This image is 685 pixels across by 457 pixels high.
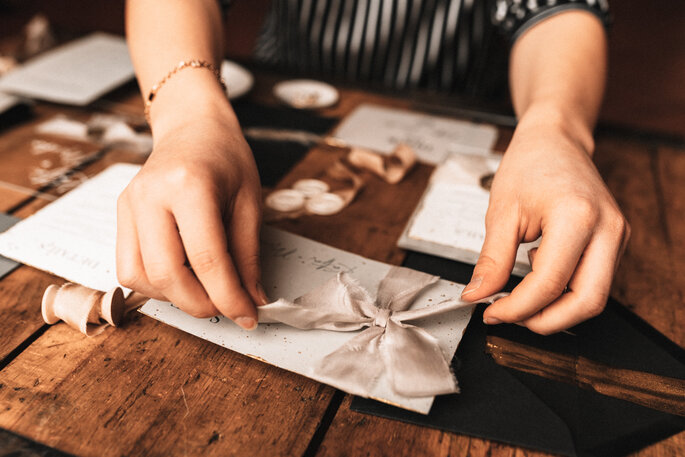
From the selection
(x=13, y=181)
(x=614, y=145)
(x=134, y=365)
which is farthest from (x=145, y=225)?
(x=614, y=145)

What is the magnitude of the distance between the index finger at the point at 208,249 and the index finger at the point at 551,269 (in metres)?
0.27

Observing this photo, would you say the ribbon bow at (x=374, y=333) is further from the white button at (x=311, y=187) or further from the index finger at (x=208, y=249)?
the white button at (x=311, y=187)

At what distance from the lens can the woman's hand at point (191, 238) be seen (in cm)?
45

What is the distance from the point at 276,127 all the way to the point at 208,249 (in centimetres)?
54

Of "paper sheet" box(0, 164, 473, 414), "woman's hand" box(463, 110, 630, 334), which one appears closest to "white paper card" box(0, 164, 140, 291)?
"paper sheet" box(0, 164, 473, 414)

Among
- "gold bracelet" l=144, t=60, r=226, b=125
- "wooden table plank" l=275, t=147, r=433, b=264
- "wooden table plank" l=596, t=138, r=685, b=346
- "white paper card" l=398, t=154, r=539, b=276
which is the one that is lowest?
"wooden table plank" l=596, t=138, r=685, b=346

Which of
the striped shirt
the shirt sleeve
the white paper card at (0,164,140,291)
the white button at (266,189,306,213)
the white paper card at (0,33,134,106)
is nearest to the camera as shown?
the white paper card at (0,164,140,291)

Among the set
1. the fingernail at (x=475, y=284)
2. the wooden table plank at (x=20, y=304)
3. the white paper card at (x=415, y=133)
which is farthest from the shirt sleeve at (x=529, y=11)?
the wooden table plank at (x=20, y=304)

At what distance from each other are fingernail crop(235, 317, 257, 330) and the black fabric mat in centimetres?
33

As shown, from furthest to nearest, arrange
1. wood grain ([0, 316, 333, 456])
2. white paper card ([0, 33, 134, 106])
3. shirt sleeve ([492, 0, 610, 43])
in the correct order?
white paper card ([0, 33, 134, 106]), shirt sleeve ([492, 0, 610, 43]), wood grain ([0, 316, 333, 456])

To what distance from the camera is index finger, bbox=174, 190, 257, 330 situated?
0.45 m

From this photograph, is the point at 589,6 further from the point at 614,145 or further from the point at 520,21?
the point at 614,145

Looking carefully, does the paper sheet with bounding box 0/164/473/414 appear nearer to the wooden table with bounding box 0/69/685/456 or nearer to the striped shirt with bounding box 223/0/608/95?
the wooden table with bounding box 0/69/685/456

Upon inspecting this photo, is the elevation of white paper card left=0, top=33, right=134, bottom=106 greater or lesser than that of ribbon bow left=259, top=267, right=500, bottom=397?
greater
